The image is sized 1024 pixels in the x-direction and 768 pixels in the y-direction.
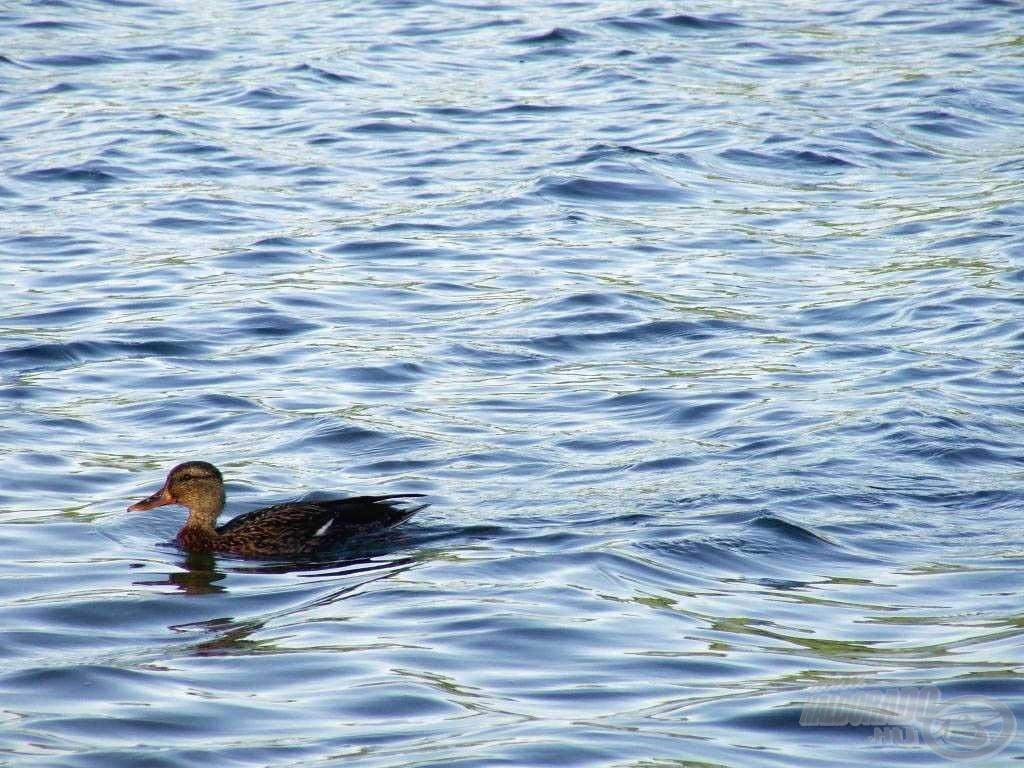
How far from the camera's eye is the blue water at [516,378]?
6434mm

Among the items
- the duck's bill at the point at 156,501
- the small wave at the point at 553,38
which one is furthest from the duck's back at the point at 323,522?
the small wave at the point at 553,38

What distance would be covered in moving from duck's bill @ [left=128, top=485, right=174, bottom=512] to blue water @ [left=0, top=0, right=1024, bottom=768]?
18cm

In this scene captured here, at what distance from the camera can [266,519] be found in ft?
28.4

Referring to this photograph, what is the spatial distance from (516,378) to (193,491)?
10.4ft

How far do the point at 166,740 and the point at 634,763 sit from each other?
5.22 feet

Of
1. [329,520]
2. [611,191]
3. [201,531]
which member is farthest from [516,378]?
[611,191]

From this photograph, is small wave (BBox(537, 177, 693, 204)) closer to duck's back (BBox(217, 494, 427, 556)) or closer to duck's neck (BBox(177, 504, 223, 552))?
duck's neck (BBox(177, 504, 223, 552))

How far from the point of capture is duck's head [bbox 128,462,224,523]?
8.66m

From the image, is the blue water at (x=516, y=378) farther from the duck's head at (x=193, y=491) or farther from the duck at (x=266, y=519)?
the duck's head at (x=193, y=491)

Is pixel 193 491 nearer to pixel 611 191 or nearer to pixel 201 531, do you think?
pixel 201 531

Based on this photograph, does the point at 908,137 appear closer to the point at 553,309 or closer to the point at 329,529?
the point at 553,309

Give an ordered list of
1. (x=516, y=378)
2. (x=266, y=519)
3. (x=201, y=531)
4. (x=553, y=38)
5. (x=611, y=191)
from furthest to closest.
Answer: (x=553, y=38)
(x=611, y=191)
(x=516, y=378)
(x=201, y=531)
(x=266, y=519)

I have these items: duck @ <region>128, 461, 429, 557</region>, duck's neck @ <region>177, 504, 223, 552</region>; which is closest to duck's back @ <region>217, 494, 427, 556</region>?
duck @ <region>128, 461, 429, 557</region>

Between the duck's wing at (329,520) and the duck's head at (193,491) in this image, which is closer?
the duck's wing at (329,520)
